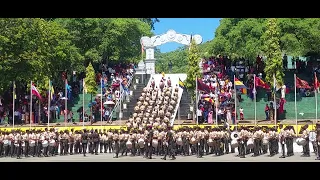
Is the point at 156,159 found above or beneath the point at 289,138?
beneath

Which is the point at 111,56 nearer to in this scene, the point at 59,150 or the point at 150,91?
the point at 150,91

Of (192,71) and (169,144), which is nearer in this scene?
(169,144)

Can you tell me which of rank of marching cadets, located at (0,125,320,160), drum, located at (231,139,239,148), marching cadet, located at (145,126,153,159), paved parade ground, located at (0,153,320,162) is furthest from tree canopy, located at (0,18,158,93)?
drum, located at (231,139,239,148)

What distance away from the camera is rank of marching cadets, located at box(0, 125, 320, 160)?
21.1m

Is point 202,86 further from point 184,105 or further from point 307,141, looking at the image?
point 307,141

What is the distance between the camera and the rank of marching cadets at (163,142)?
21.1 meters

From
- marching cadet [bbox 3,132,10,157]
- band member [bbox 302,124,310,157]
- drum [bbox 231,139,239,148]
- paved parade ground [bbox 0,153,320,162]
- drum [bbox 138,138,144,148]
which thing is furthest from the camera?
marching cadet [bbox 3,132,10,157]

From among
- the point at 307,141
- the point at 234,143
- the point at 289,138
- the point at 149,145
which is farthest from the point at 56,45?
the point at 307,141

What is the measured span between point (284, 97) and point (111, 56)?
1702 centimetres

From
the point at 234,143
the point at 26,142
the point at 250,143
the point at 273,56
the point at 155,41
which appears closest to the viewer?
the point at 250,143

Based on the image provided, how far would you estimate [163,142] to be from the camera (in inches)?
837

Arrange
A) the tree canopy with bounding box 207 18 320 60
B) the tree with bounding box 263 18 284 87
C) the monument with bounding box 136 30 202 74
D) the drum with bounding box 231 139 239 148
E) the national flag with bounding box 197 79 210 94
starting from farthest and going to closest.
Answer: the monument with bounding box 136 30 202 74, the tree canopy with bounding box 207 18 320 60, the tree with bounding box 263 18 284 87, the national flag with bounding box 197 79 210 94, the drum with bounding box 231 139 239 148

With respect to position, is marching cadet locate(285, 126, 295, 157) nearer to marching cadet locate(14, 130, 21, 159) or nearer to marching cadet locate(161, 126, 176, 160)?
marching cadet locate(161, 126, 176, 160)
